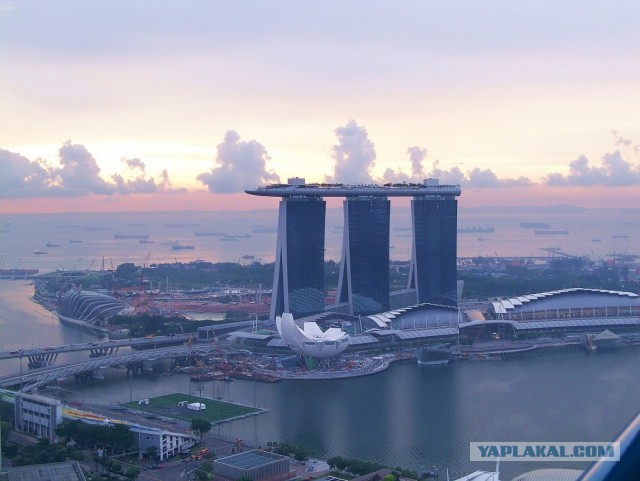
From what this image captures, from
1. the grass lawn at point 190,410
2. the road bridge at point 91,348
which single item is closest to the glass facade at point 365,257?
the road bridge at point 91,348

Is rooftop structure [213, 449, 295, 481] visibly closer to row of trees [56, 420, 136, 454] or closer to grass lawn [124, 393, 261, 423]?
row of trees [56, 420, 136, 454]

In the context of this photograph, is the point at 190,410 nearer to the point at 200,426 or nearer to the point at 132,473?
the point at 200,426

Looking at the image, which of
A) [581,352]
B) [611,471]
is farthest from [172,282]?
[611,471]

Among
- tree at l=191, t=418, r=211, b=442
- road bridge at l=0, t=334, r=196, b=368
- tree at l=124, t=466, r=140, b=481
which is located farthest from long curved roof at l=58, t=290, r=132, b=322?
tree at l=124, t=466, r=140, b=481

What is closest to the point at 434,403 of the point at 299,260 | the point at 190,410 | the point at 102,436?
the point at 190,410

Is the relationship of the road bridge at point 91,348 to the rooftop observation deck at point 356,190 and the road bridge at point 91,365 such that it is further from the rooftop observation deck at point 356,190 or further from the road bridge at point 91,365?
the rooftop observation deck at point 356,190

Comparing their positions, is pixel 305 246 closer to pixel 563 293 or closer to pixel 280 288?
pixel 280 288
